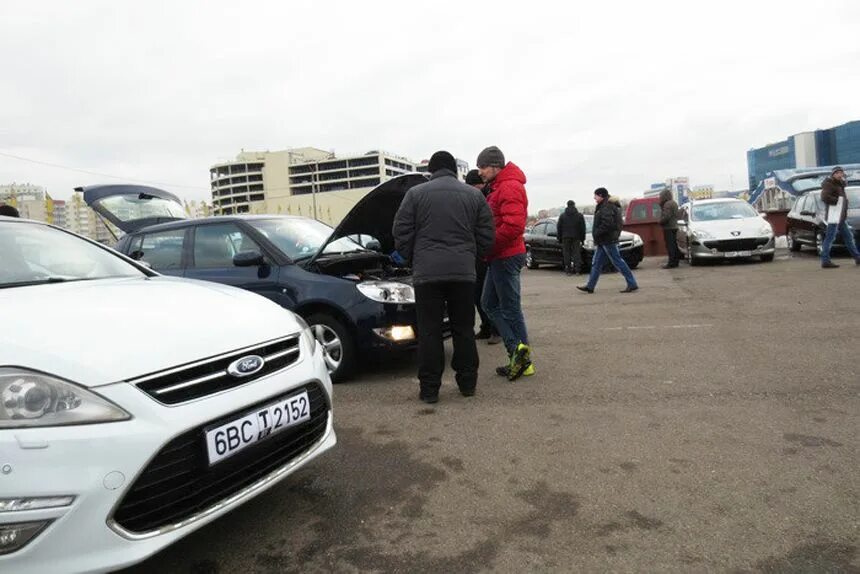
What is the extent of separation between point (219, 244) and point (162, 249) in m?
0.75

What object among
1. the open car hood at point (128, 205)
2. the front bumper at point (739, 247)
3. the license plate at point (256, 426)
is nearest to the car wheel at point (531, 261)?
the front bumper at point (739, 247)

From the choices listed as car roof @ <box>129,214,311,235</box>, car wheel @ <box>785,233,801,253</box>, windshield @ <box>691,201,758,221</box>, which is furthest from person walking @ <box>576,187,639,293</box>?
car wheel @ <box>785,233,801,253</box>

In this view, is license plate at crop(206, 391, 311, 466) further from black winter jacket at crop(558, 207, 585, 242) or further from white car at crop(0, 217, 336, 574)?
black winter jacket at crop(558, 207, 585, 242)

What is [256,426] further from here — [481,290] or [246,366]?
[481,290]

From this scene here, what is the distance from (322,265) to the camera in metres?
4.80

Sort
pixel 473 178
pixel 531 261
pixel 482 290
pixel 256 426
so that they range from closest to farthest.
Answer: pixel 256 426 → pixel 482 290 → pixel 473 178 → pixel 531 261

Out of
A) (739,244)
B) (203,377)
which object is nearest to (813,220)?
(739,244)

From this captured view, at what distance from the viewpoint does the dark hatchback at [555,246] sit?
13.3 meters

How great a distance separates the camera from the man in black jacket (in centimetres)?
404

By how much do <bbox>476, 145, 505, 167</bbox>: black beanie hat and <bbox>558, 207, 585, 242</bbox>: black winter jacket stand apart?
841cm

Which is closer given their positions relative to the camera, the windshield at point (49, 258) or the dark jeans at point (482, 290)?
the windshield at point (49, 258)

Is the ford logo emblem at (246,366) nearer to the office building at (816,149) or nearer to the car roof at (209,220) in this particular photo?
the car roof at (209,220)

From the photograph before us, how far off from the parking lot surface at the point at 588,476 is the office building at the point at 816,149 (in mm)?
95727

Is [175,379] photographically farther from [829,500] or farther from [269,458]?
[829,500]
